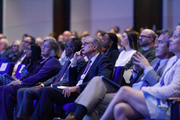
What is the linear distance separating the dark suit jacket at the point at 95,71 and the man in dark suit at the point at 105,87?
0.34 m

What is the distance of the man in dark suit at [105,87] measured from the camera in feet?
8.68

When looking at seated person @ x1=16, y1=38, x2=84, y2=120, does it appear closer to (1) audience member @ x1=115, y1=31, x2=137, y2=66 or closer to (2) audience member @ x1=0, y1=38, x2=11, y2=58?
(1) audience member @ x1=115, y1=31, x2=137, y2=66

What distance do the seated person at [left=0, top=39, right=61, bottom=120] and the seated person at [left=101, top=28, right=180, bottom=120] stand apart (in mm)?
1775

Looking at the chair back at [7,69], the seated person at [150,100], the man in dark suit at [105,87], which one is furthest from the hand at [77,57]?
the chair back at [7,69]

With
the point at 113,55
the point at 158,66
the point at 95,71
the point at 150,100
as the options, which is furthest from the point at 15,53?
the point at 150,100

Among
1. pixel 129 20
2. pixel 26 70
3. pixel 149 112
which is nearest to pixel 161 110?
pixel 149 112

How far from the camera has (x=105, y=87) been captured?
2775 millimetres

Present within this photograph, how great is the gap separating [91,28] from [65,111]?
6.82 m

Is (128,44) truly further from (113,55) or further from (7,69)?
(7,69)

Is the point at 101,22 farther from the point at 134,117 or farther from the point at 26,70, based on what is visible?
the point at 134,117

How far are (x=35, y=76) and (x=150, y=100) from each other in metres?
2.09

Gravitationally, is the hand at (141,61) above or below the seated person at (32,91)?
above

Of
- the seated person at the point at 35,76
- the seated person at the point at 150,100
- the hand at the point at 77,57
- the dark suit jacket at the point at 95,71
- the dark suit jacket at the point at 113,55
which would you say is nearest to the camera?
the seated person at the point at 150,100

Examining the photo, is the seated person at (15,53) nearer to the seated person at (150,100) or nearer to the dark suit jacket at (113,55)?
the dark suit jacket at (113,55)
